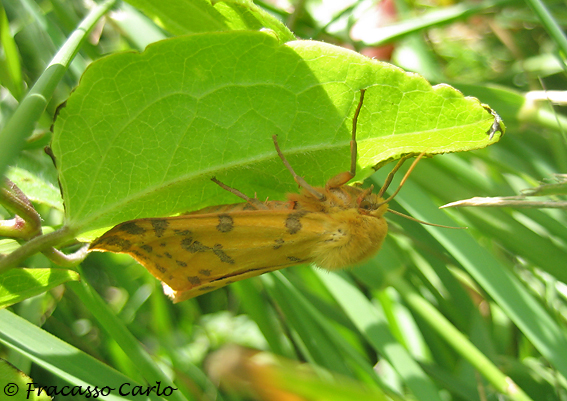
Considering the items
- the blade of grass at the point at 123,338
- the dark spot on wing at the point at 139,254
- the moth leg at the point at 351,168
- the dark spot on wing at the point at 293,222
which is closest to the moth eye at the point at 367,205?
the moth leg at the point at 351,168

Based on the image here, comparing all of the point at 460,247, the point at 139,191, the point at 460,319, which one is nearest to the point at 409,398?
the point at 460,319

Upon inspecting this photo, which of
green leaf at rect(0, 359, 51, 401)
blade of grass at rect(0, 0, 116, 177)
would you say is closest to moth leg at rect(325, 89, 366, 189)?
blade of grass at rect(0, 0, 116, 177)

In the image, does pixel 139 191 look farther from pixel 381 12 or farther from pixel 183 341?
pixel 381 12

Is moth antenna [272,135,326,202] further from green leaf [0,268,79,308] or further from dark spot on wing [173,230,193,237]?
green leaf [0,268,79,308]

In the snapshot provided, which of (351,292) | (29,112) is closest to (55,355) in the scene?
(29,112)

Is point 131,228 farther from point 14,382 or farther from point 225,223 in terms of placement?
point 14,382

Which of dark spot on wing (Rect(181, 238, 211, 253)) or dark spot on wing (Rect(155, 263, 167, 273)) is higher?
dark spot on wing (Rect(181, 238, 211, 253))
